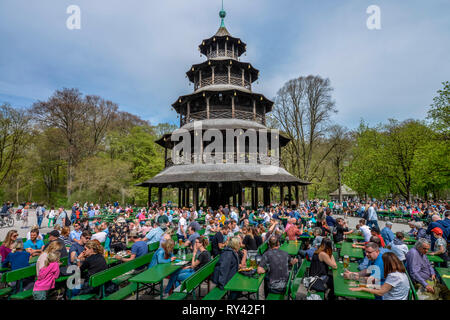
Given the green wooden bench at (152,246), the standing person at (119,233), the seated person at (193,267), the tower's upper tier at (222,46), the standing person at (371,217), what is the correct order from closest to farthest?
1. the seated person at (193,267)
2. the green wooden bench at (152,246)
3. the standing person at (119,233)
4. the standing person at (371,217)
5. the tower's upper tier at (222,46)

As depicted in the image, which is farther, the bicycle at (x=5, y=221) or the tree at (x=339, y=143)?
the tree at (x=339, y=143)

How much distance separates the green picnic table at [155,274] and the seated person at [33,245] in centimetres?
358

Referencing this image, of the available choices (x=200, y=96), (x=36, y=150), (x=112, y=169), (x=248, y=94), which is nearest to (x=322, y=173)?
(x=248, y=94)

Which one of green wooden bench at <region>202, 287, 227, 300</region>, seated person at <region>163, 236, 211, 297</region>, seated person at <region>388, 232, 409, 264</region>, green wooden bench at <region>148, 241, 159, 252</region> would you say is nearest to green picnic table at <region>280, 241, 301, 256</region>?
seated person at <region>388, 232, 409, 264</region>

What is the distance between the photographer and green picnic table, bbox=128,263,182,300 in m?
4.66

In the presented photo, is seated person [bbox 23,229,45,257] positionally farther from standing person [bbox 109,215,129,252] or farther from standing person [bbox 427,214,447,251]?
standing person [bbox 427,214,447,251]

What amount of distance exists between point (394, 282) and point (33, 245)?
8.84 metres

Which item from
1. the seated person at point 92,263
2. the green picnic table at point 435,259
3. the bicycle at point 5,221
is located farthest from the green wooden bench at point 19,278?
the bicycle at point 5,221

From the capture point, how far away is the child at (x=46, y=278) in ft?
15.0

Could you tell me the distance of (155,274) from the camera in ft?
16.6

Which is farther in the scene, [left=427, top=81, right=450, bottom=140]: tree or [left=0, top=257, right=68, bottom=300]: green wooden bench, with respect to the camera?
[left=427, top=81, right=450, bottom=140]: tree

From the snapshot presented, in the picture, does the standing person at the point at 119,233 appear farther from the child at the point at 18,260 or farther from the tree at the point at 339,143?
the tree at the point at 339,143

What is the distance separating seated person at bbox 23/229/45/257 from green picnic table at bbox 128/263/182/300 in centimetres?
358
